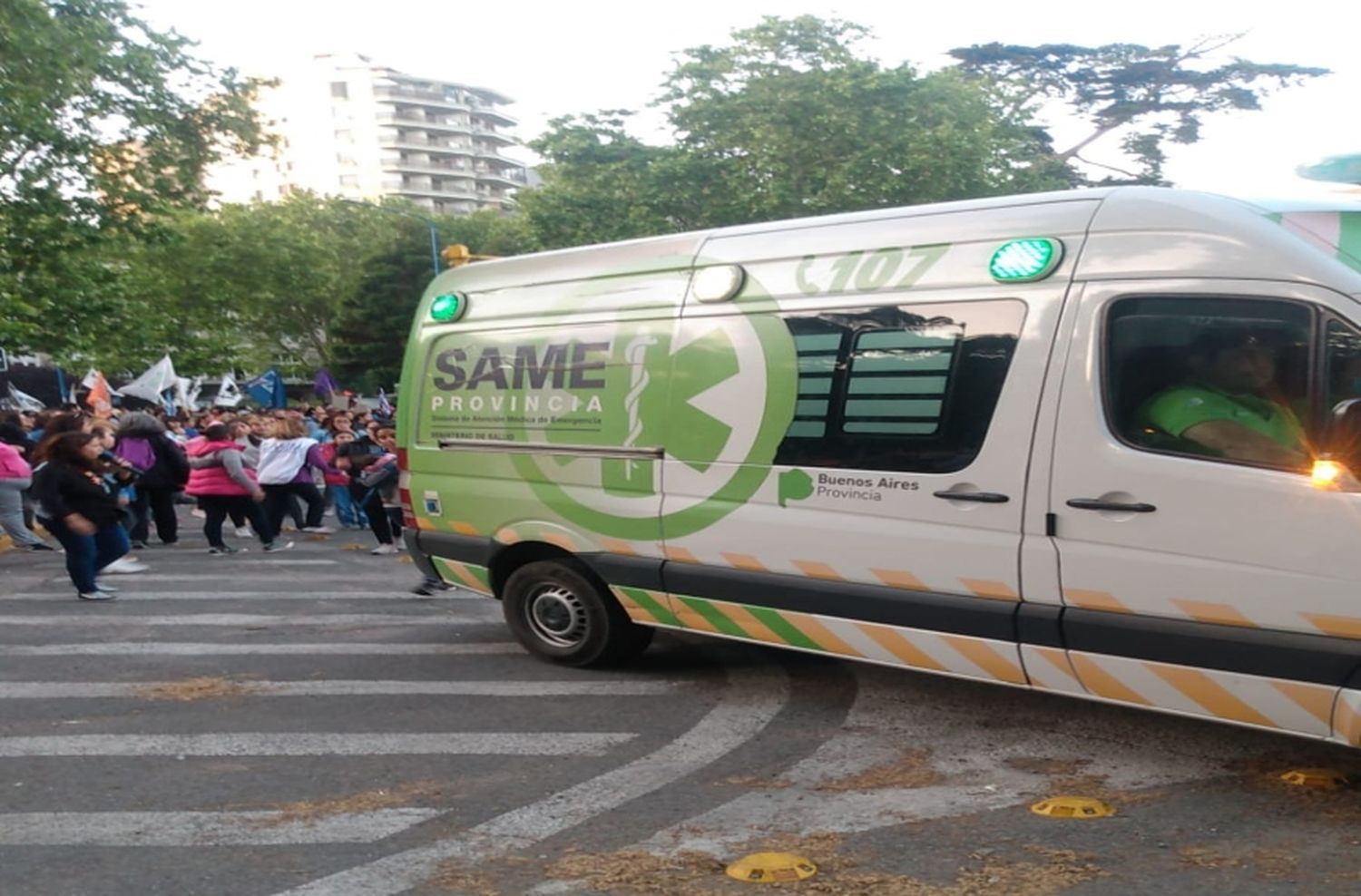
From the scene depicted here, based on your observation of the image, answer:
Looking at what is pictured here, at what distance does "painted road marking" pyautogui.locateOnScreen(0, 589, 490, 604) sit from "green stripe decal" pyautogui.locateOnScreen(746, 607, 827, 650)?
441 cm

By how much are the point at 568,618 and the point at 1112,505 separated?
11.0ft

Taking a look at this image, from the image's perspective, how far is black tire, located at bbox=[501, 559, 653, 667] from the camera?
23.9 feet

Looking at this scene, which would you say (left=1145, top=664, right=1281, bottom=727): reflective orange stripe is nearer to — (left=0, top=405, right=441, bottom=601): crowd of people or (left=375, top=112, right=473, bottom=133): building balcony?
(left=0, top=405, right=441, bottom=601): crowd of people

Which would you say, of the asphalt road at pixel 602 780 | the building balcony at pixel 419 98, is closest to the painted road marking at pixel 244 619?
the asphalt road at pixel 602 780

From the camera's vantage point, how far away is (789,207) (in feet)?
101

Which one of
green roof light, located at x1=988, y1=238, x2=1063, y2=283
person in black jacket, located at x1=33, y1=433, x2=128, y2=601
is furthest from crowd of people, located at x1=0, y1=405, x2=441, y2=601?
green roof light, located at x1=988, y1=238, x2=1063, y2=283

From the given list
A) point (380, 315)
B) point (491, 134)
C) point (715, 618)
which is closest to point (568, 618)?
point (715, 618)

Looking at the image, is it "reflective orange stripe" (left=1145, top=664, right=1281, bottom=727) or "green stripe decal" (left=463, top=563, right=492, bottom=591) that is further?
"green stripe decal" (left=463, top=563, right=492, bottom=591)

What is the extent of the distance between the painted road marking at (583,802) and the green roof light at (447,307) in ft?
9.07

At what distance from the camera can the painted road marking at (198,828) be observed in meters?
4.80

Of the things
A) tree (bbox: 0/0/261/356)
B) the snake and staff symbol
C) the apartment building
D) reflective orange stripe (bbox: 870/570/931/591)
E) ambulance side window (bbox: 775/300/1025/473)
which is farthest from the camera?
the apartment building

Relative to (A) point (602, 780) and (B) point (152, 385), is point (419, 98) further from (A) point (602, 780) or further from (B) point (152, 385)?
(A) point (602, 780)

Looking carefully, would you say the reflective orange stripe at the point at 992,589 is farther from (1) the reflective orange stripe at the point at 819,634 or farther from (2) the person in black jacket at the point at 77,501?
(2) the person in black jacket at the point at 77,501

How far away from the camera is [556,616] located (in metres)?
7.48
